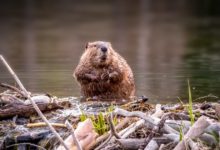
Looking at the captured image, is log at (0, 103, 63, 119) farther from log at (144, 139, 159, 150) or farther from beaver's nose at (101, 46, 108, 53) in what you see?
beaver's nose at (101, 46, 108, 53)

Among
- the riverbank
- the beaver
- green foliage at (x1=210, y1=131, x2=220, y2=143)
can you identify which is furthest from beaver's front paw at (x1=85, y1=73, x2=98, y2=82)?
green foliage at (x1=210, y1=131, x2=220, y2=143)

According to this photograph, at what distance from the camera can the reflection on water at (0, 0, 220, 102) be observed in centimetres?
951

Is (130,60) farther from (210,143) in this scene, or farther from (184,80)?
(210,143)

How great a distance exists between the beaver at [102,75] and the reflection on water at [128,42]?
0.33 meters

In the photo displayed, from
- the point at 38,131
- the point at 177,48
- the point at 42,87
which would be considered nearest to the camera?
the point at 38,131

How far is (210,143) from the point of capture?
4973 millimetres

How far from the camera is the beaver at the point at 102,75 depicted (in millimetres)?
7965

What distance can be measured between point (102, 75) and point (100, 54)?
19cm

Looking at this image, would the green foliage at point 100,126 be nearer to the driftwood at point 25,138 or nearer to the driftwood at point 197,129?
the driftwood at point 25,138

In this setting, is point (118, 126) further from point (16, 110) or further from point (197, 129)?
point (16, 110)

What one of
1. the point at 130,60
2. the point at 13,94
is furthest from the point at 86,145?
the point at 130,60

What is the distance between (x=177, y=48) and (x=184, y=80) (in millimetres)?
7185

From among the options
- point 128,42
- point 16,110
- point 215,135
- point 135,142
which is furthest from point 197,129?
point 128,42

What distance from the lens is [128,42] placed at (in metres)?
19.4
